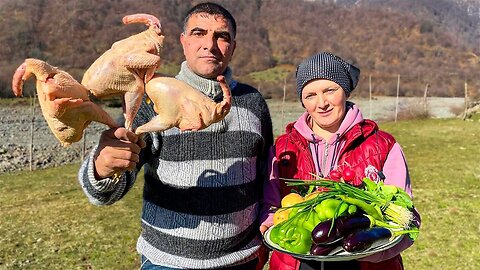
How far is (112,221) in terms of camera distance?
9617 mm

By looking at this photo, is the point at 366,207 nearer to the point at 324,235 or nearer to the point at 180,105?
the point at 324,235

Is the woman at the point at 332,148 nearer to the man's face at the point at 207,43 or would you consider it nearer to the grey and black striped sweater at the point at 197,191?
the grey and black striped sweater at the point at 197,191

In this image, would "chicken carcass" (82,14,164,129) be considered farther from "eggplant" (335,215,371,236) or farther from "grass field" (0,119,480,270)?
"grass field" (0,119,480,270)

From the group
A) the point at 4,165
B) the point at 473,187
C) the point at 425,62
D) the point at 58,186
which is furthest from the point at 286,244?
the point at 425,62

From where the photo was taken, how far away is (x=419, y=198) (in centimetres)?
1052

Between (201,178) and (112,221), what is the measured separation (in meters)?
7.50

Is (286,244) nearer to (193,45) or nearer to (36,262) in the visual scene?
(193,45)

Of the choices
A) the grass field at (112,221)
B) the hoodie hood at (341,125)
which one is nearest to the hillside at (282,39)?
the grass field at (112,221)

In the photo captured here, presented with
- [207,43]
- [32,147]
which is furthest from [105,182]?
[32,147]

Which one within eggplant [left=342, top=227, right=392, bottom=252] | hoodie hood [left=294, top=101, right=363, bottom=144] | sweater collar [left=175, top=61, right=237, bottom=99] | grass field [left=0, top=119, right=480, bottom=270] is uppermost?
sweater collar [left=175, top=61, right=237, bottom=99]

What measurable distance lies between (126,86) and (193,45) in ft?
2.25

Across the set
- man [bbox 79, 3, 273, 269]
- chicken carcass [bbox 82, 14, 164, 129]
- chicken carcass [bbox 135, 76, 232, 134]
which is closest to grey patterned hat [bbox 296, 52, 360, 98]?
man [bbox 79, 3, 273, 269]

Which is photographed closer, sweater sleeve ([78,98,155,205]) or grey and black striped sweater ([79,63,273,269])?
sweater sleeve ([78,98,155,205])

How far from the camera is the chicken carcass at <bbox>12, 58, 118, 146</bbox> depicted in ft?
5.79
